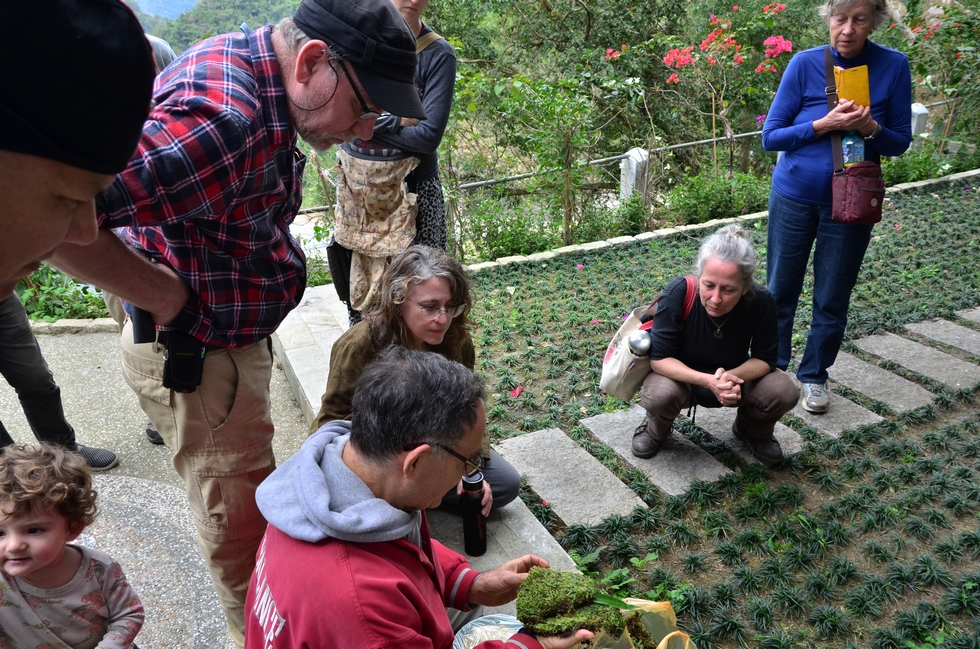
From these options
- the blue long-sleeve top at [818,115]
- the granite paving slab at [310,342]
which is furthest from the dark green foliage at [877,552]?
the granite paving slab at [310,342]

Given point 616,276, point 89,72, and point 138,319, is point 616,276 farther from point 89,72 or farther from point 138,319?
point 89,72

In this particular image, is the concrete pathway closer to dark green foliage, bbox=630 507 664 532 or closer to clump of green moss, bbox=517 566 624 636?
dark green foliage, bbox=630 507 664 532

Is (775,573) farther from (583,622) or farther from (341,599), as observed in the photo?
(341,599)

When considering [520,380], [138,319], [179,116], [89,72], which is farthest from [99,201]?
[520,380]

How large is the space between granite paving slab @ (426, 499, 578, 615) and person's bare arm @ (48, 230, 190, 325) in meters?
1.54

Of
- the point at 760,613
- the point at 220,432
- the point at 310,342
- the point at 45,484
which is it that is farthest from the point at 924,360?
the point at 45,484

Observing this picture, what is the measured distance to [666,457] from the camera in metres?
3.48

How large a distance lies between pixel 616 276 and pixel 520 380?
1.94 meters

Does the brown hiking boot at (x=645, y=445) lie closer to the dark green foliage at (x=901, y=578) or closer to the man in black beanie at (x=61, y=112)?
the dark green foliage at (x=901, y=578)

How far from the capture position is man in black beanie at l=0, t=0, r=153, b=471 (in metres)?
0.54

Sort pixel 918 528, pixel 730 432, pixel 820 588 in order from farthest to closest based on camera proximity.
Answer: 1. pixel 730 432
2. pixel 918 528
3. pixel 820 588

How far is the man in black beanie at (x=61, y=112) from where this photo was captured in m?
0.54

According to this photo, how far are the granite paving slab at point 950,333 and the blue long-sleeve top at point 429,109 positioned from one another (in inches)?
141

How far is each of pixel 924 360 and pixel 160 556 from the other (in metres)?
4.41
